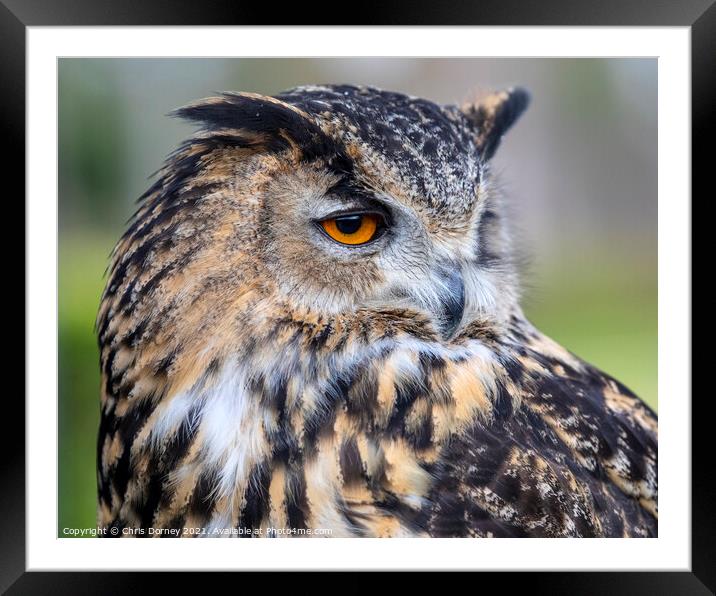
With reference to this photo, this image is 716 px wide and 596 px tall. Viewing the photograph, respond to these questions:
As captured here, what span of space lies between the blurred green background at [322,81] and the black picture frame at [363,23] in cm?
9

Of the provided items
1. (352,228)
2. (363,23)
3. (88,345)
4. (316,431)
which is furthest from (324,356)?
(363,23)

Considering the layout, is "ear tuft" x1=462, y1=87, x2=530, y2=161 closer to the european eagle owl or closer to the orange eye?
the european eagle owl

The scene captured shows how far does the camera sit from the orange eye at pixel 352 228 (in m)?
1.19

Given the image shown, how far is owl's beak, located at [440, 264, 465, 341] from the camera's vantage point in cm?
127

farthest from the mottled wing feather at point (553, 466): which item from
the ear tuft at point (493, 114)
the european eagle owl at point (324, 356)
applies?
the ear tuft at point (493, 114)

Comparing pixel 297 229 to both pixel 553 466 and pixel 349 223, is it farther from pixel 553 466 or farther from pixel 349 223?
pixel 553 466

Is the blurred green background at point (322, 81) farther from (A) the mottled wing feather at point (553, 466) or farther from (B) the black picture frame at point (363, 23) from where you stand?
(A) the mottled wing feather at point (553, 466)

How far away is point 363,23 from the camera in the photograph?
1356mm

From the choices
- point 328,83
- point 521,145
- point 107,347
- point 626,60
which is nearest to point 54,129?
point 107,347

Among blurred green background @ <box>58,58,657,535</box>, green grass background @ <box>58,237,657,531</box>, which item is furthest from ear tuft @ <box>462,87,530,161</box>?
green grass background @ <box>58,237,657,531</box>

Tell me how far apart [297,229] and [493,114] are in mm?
665

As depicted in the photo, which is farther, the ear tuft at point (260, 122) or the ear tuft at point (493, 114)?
the ear tuft at point (493, 114)

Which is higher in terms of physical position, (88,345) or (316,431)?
(88,345)

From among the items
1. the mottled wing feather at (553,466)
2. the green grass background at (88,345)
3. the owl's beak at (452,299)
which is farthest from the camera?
the green grass background at (88,345)
